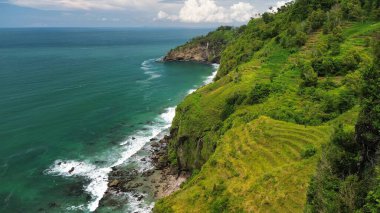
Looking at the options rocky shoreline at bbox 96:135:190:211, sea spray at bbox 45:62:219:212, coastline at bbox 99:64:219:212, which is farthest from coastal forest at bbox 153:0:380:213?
sea spray at bbox 45:62:219:212

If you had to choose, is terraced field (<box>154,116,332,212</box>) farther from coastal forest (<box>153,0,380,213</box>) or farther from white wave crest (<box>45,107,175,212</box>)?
white wave crest (<box>45,107,175,212</box>)

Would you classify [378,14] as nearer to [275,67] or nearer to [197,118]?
[275,67]

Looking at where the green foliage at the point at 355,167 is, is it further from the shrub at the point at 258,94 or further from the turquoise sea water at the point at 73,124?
the turquoise sea water at the point at 73,124

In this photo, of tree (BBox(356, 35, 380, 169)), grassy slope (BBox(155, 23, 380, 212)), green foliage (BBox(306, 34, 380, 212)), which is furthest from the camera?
grassy slope (BBox(155, 23, 380, 212))

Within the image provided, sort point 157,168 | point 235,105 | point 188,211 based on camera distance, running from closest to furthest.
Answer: point 188,211 → point 235,105 → point 157,168

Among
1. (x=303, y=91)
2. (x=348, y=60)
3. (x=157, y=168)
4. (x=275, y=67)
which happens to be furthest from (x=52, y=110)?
(x=348, y=60)

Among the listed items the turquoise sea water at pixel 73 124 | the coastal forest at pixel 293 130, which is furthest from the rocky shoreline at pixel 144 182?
the turquoise sea water at pixel 73 124
